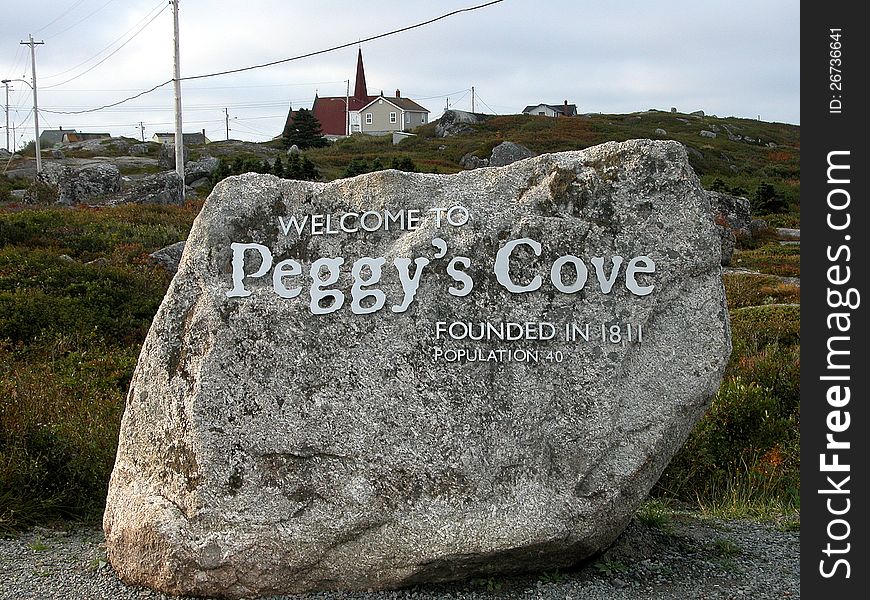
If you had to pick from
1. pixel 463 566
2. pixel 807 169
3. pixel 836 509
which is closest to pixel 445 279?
pixel 463 566

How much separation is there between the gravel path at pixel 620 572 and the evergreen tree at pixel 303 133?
5657cm

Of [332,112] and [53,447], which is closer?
[53,447]

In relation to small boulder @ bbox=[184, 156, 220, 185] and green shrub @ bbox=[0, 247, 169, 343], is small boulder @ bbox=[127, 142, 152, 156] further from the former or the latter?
green shrub @ bbox=[0, 247, 169, 343]

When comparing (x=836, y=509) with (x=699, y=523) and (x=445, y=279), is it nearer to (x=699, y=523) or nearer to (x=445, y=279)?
(x=699, y=523)

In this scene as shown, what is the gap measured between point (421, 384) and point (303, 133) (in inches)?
2294

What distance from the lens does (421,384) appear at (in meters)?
4.89

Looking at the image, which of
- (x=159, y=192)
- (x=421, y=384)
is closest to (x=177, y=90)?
(x=159, y=192)

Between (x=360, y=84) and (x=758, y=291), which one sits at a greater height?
(x=360, y=84)

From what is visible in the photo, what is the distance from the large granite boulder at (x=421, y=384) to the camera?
483cm

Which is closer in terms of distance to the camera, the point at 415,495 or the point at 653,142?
the point at 415,495

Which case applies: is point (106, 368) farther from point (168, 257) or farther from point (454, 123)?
point (454, 123)

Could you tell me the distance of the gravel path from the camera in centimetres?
503

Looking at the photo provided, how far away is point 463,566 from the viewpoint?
494 cm

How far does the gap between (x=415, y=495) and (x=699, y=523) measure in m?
2.33
